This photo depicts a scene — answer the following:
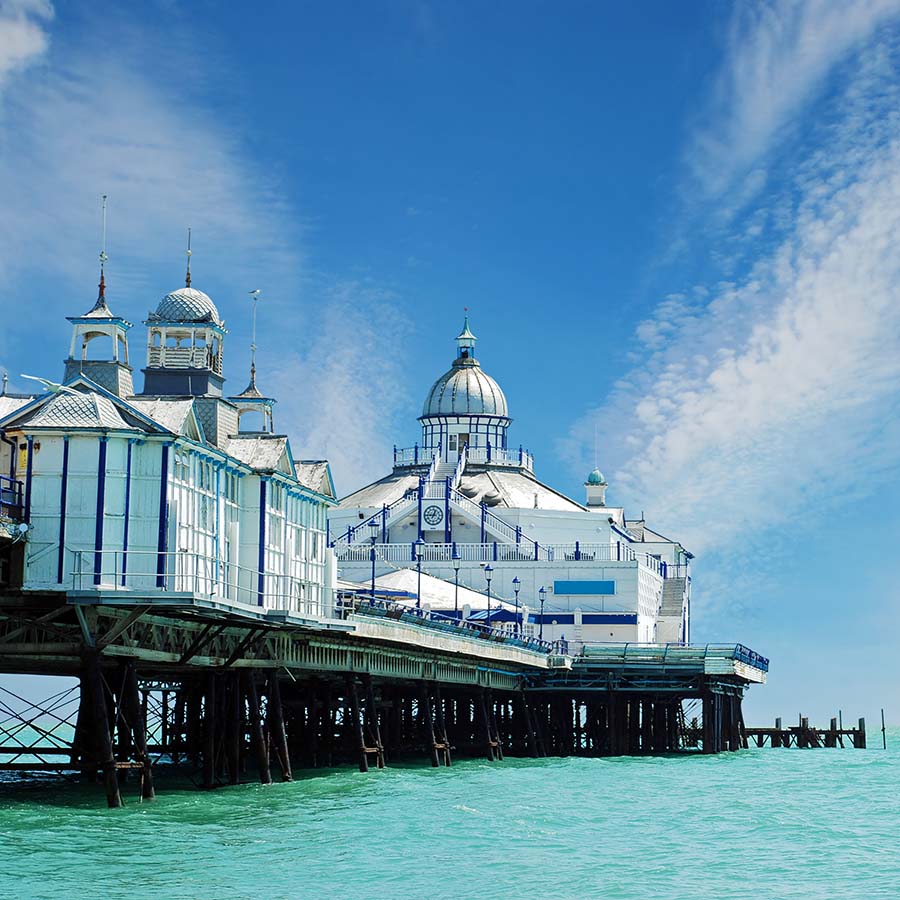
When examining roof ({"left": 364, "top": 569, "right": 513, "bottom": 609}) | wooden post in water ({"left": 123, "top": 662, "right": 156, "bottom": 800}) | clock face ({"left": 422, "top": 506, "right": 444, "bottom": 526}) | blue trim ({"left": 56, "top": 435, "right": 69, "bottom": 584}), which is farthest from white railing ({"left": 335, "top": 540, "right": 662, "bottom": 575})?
blue trim ({"left": 56, "top": 435, "right": 69, "bottom": 584})

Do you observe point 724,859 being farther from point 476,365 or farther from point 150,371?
point 476,365

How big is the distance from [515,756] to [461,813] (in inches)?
1383

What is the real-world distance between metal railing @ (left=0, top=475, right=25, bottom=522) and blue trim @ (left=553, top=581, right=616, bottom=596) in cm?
6164

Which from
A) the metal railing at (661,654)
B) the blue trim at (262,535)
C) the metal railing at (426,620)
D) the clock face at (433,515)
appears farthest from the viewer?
the clock face at (433,515)

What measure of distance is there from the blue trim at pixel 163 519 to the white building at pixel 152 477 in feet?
0.11

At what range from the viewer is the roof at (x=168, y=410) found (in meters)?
42.2

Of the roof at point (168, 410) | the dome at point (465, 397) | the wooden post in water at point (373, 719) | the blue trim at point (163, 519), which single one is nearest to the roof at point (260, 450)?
the roof at point (168, 410)

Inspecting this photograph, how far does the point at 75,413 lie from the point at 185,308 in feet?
35.9

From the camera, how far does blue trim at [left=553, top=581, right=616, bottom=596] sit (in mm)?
98750

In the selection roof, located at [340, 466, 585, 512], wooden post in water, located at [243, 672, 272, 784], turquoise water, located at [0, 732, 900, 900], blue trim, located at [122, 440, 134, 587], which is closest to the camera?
turquoise water, located at [0, 732, 900, 900]

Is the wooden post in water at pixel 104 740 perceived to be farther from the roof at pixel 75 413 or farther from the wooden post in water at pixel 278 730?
the wooden post in water at pixel 278 730

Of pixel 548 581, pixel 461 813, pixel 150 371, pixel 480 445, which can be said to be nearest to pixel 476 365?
pixel 480 445

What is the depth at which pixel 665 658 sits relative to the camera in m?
77.7

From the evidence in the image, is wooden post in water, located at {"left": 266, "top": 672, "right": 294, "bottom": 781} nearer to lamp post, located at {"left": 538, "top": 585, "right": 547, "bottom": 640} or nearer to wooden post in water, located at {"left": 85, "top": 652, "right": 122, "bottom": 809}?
wooden post in water, located at {"left": 85, "top": 652, "right": 122, "bottom": 809}
